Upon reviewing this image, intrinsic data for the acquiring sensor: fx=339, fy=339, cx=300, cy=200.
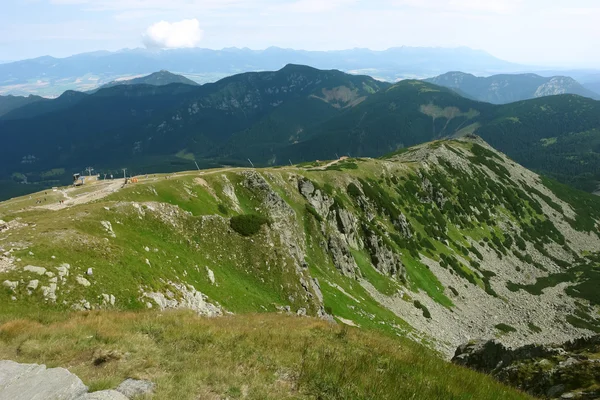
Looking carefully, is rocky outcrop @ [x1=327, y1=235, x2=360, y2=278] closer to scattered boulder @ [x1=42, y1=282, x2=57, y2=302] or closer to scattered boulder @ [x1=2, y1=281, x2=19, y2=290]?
scattered boulder @ [x1=42, y1=282, x2=57, y2=302]

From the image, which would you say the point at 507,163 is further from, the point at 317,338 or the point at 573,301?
the point at 317,338

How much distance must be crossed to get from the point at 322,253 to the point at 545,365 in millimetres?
52098

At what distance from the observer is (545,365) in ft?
58.2

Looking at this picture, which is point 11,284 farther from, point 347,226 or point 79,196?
point 347,226

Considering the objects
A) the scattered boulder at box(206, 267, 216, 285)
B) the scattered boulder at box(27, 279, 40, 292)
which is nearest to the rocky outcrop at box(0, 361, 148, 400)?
the scattered boulder at box(27, 279, 40, 292)

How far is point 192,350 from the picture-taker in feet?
43.7

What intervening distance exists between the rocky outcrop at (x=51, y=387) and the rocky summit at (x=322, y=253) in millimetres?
1114

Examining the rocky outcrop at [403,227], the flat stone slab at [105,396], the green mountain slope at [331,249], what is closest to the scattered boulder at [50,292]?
the green mountain slope at [331,249]

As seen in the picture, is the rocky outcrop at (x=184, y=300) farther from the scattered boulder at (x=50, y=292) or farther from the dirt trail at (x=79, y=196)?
the dirt trail at (x=79, y=196)

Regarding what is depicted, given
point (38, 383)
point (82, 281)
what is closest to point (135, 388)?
point (38, 383)

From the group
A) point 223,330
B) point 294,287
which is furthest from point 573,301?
point 223,330

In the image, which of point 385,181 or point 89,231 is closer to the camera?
point 89,231

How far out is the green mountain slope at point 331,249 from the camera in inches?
1174

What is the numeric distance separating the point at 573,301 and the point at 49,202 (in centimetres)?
13405
